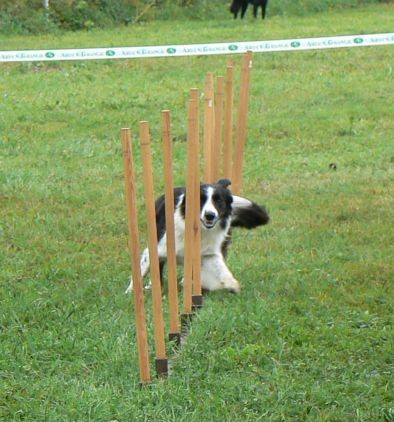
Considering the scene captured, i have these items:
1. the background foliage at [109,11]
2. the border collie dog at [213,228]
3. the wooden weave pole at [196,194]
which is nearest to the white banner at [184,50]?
the background foliage at [109,11]

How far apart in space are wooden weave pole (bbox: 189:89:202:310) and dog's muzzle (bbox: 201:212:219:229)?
550mm

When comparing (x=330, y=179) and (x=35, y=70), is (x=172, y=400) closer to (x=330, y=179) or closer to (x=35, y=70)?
(x=330, y=179)

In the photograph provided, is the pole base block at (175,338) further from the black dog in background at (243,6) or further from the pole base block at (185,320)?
the black dog in background at (243,6)

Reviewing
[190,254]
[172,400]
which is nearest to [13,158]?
[190,254]

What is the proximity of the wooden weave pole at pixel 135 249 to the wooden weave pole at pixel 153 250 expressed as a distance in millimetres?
81

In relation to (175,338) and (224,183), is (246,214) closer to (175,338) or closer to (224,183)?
(224,183)

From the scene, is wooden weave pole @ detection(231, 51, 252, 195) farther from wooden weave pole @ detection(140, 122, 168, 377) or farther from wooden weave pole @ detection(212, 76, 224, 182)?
wooden weave pole @ detection(140, 122, 168, 377)

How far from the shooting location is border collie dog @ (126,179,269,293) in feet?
25.8

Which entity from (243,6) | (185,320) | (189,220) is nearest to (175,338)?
(185,320)

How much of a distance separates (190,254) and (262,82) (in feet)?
37.5

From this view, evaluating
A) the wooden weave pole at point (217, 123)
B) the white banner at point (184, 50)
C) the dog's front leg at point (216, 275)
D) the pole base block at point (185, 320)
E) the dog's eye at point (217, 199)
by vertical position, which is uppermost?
the wooden weave pole at point (217, 123)

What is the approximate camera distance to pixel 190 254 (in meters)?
6.79

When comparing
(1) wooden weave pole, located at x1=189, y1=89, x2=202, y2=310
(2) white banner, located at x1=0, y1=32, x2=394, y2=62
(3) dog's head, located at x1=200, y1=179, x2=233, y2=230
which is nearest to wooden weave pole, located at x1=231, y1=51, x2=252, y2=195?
(3) dog's head, located at x1=200, y1=179, x2=233, y2=230

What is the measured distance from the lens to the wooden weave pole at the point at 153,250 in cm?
593
